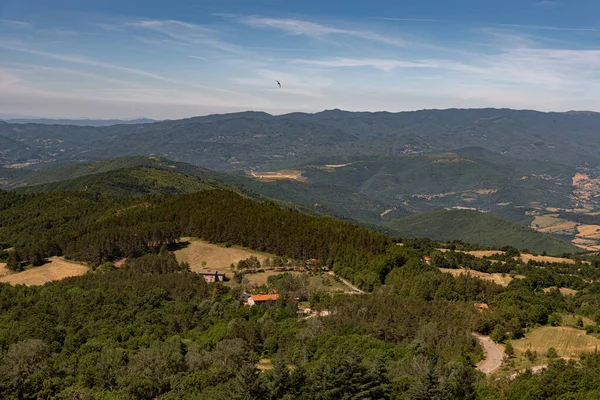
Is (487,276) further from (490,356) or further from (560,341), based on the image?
(490,356)

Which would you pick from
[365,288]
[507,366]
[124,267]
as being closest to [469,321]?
[507,366]

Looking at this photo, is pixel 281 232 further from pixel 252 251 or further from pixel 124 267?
pixel 124 267

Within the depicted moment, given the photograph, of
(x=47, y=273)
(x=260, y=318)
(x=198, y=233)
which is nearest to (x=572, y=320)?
(x=260, y=318)

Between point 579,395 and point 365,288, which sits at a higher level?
point 579,395

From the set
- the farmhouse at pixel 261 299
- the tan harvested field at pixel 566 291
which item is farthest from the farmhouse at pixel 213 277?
the tan harvested field at pixel 566 291

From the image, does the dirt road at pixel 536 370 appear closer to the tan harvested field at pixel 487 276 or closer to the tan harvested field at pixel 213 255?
the tan harvested field at pixel 487 276

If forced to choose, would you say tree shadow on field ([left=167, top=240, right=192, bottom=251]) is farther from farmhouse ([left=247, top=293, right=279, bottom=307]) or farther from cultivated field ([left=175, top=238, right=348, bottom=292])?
farmhouse ([left=247, top=293, right=279, bottom=307])
